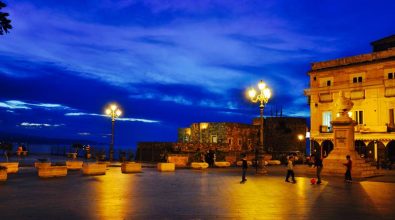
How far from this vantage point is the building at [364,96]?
4319 centimetres

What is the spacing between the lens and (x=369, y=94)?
4462 cm

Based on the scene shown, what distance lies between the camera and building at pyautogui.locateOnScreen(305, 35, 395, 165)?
4319 centimetres

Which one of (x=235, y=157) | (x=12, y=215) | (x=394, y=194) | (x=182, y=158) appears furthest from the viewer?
(x=235, y=157)

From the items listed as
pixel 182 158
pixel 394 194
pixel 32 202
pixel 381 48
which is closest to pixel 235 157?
pixel 182 158

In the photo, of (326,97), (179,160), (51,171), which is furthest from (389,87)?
(51,171)

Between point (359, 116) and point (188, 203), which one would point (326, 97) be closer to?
point (359, 116)

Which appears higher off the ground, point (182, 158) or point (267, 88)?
point (267, 88)

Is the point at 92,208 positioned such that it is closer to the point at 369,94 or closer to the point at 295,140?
the point at 369,94

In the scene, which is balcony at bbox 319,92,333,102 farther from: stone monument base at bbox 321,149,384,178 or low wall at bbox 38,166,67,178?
low wall at bbox 38,166,67,178

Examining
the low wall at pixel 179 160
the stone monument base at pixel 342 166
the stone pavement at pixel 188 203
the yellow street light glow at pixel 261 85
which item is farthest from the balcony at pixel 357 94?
the stone pavement at pixel 188 203

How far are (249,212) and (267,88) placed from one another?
1701cm

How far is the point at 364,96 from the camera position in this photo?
147 ft

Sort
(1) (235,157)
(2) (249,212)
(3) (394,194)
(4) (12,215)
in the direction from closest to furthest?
(4) (12,215) → (2) (249,212) → (3) (394,194) → (1) (235,157)

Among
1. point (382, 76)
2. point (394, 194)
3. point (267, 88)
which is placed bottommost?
point (394, 194)
